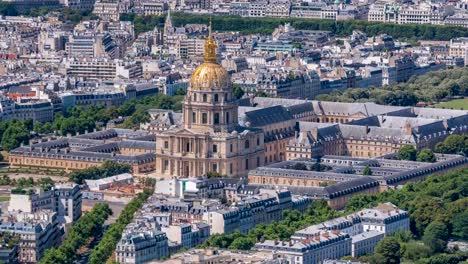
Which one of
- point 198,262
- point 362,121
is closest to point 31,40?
point 362,121

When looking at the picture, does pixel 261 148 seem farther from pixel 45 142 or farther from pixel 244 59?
pixel 244 59

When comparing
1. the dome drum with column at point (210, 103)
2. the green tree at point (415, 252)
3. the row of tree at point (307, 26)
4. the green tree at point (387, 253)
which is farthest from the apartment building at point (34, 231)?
the row of tree at point (307, 26)

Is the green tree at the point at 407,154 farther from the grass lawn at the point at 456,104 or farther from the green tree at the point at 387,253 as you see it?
the green tree at the point at 387,253

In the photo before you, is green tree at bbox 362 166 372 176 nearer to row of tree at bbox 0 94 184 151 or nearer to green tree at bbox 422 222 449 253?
green tree at bbox 422 222 449 253

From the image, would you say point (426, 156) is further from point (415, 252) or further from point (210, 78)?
point (415, 252)

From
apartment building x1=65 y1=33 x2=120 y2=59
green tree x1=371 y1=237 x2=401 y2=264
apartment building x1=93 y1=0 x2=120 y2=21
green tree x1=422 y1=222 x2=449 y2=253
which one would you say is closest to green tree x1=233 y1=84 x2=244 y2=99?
apartment building x1=65 y1=33 x2=120 y2=59

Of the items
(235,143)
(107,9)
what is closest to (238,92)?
(235,143)
